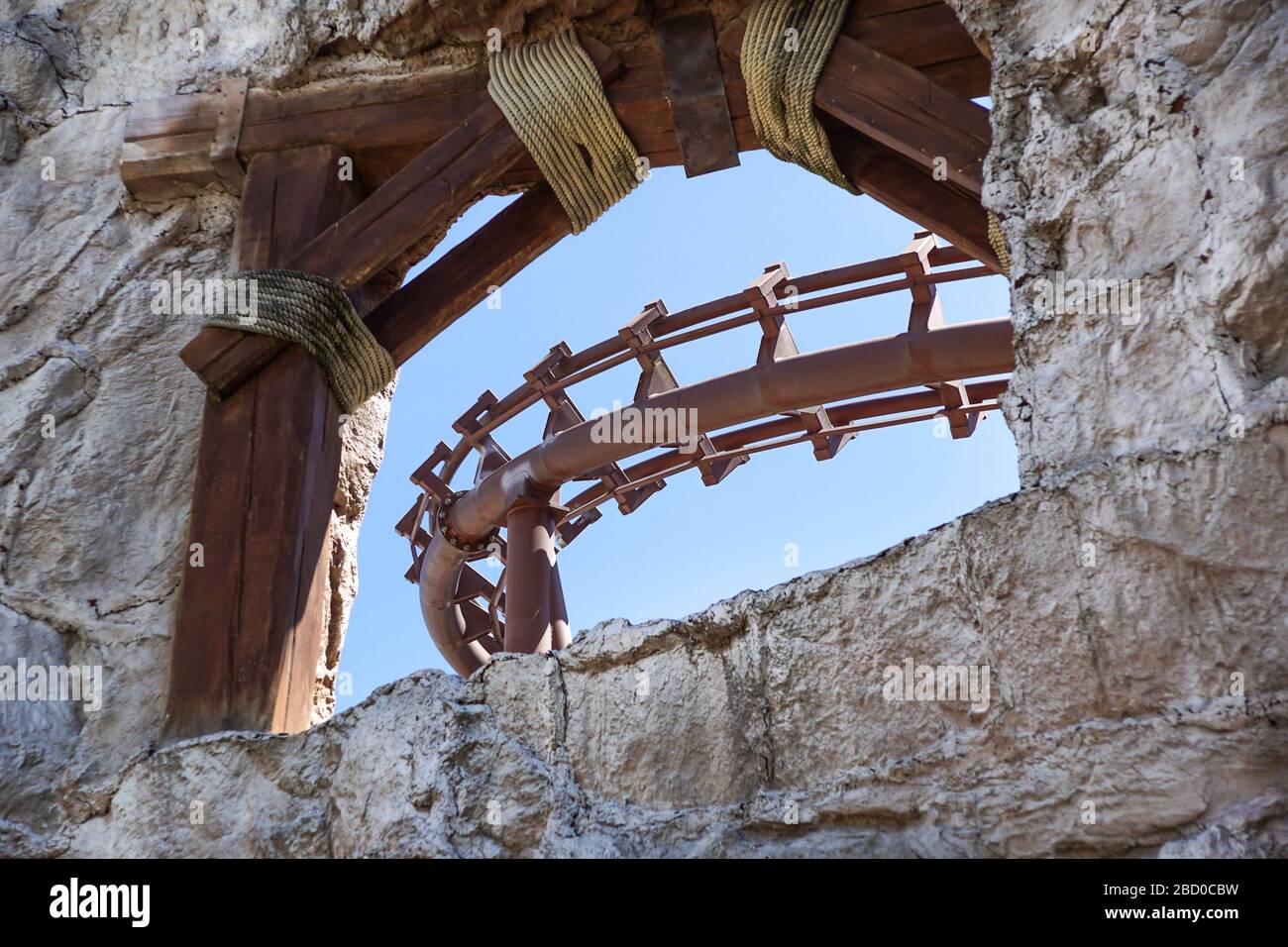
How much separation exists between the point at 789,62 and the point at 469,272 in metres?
1.05

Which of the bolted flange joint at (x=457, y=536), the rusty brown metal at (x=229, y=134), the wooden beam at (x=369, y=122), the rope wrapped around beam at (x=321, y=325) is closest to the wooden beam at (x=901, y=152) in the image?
the wooden beam at (x=369, y=122)

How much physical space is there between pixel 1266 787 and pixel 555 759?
47.8 inches

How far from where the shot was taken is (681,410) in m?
6.22

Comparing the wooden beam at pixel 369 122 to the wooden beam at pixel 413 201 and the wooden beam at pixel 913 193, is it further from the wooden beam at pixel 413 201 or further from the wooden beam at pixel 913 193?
the wooden beam at pixel 913 193

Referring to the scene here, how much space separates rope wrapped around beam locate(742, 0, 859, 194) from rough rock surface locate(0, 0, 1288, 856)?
1.82 feet
